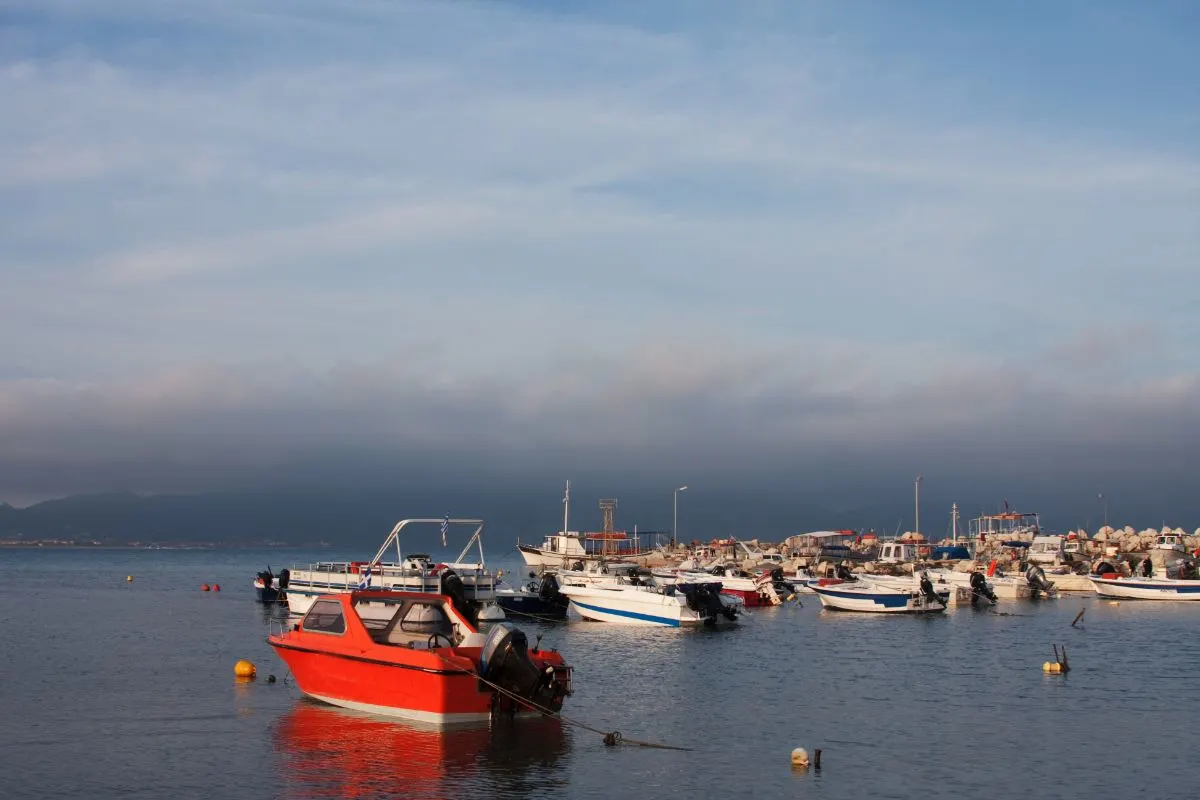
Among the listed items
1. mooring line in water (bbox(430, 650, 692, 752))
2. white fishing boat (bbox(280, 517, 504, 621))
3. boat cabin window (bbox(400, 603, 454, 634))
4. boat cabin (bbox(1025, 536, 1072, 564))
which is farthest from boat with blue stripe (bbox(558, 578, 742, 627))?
boat cabin (bbox(1025, 536, 1072, 564))

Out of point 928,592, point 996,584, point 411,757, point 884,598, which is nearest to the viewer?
point 411,757

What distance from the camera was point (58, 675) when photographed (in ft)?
140

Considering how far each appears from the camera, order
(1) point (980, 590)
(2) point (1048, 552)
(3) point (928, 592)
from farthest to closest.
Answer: (2) point (1048, 552) < (1) point (980, 590) < (3) point (928, 592)

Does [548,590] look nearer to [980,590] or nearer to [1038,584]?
[980,590]

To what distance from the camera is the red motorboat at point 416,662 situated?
95.9ft

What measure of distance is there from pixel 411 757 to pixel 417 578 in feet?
97.7

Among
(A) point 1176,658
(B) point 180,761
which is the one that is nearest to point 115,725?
(B) point 180,761

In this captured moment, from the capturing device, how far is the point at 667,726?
33.3 metres

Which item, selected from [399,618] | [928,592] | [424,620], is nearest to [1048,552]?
[928,592]

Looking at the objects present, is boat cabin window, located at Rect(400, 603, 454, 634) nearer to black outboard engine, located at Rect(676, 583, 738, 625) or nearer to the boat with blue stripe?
the boat with blue stripe

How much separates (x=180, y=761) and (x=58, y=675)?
1760cm

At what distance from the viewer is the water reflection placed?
25297 mm

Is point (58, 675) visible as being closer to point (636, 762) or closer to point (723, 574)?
point (636, 762)

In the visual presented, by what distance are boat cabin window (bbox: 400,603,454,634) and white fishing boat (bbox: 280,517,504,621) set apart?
18148 millimetres
